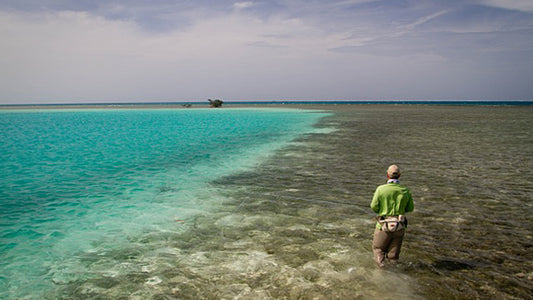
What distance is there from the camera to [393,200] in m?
5.70

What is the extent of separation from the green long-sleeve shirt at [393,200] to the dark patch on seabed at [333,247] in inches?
47.5

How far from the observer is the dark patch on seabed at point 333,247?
18.1 feet

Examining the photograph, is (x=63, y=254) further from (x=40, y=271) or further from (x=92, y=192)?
(x=92, y=192)

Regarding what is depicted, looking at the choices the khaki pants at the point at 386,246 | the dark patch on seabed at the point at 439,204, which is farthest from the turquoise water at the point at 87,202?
the khaki pants at the point at 386,246

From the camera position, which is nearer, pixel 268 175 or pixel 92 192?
pixel 92 192

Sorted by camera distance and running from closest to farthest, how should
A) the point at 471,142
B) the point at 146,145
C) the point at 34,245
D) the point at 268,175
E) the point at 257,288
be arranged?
the point at 257,288, the point at 34,245, the point at 268,175, the point at 471,142, the point at 146,145

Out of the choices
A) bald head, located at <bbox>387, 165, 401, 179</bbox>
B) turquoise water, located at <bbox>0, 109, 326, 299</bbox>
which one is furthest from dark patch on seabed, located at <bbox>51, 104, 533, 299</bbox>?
Answer: bald head, located at <bbox>387, 165, 401, 179</bbox>

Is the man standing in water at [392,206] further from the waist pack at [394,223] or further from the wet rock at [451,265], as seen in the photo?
the wet rock at [451,265]

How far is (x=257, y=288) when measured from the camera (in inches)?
219

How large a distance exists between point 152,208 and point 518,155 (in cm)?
1975

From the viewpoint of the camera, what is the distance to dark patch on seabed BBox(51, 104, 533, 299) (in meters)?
5.51

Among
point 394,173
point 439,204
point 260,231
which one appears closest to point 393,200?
point 394,173

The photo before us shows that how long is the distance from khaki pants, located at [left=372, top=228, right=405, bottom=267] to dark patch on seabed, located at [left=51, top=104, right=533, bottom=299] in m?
0.21

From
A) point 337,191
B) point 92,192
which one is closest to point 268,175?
point 337,191
